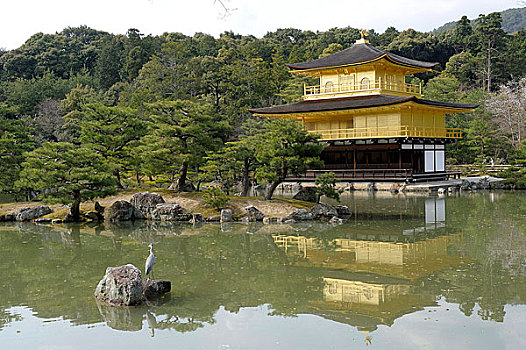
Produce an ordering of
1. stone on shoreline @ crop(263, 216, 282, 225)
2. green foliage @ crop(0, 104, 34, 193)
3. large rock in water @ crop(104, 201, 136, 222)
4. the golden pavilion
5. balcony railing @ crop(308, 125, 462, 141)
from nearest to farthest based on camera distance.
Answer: stone on shoreline @ crop(263, 216, 282, 225), large rock in water @ crop(104, 201, 136, 222), green foliage @ crop(0, 104, 34, 193), balcony railing @ crop(308, 125, 462, 141), the golden pavilion

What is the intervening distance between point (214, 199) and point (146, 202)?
2305mm

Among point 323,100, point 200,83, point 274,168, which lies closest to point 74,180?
point 274,168

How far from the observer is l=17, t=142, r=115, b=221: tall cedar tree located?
1561cm

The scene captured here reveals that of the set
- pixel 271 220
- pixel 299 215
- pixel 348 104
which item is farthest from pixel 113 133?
pixel 348 104

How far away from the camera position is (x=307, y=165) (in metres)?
16.6

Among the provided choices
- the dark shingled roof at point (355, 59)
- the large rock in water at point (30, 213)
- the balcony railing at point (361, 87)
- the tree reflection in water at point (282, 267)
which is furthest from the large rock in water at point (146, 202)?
the balcony railing at point (361, 87)

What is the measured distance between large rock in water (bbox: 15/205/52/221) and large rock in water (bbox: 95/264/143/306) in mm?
10503

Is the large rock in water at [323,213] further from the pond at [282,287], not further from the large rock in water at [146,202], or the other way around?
the large rock in water at [146,202]

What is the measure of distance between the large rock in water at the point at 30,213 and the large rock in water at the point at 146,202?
111 inches

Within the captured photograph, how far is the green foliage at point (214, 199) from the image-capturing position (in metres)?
16.2

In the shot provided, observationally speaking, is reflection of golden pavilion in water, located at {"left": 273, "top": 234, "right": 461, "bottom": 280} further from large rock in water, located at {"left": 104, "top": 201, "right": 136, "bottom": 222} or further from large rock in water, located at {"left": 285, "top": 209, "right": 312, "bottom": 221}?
large rock in water, located at {"left": 104, "top": 201, "right": 136, "bottom": 222}

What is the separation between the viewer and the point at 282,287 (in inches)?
327

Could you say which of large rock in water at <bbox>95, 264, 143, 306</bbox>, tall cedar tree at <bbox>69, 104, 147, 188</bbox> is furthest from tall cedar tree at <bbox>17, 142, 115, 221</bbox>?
large rock in water at <bbox>95, 264, 143, 306</bbox>

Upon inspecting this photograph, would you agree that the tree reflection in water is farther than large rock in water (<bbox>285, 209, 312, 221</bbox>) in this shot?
No
